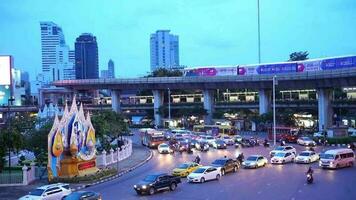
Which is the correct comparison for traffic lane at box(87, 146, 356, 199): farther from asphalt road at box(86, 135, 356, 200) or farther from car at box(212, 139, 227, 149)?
car at box(212, 139, 227, 149)

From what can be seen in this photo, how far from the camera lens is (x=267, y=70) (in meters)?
97.6

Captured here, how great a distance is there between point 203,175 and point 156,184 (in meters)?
5.07

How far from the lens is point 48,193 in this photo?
29328mm

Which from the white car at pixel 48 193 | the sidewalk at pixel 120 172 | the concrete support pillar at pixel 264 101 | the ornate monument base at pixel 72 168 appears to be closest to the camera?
the white car at pixel 48 193

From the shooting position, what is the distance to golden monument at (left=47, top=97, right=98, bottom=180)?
127 ft

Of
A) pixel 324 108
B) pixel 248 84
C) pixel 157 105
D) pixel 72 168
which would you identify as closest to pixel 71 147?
pixel 72 168

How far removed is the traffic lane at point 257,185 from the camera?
30.4 meters

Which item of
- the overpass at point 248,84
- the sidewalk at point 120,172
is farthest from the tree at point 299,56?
the sidewalk at point 120,172

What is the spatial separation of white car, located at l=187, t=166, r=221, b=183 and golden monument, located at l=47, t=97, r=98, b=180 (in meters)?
9.71

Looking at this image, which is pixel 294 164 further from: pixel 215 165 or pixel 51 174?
pixel 51 174

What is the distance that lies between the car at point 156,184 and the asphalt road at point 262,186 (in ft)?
1.24

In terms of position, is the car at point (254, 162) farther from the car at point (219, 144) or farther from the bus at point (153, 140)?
the bus at point (153, 140)

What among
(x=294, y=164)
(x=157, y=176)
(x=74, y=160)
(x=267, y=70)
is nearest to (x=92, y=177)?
(x=74, y=160)

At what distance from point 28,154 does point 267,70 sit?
5453 cm
